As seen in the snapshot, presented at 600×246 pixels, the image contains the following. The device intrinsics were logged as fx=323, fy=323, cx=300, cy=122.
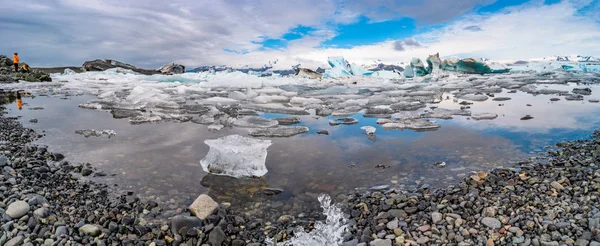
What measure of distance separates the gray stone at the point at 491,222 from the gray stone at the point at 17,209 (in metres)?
3.44

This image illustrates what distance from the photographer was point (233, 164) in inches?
148

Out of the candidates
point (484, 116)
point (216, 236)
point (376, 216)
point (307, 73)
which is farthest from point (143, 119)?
point (307, 73)

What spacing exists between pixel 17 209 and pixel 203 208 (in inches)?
52.9

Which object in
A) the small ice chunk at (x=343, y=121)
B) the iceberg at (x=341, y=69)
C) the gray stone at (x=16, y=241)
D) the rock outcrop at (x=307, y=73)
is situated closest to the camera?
the gray stone at (x=16, y=241)

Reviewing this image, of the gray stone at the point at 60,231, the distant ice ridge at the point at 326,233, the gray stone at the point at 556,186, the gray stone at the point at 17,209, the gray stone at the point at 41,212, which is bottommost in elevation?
the distant ice ridge at the point at 326,233

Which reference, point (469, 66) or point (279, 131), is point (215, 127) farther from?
point (469, 66)

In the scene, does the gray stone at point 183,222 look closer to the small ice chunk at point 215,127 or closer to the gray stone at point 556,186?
the gray stone at point 556,186

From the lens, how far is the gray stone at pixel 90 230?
2336mm

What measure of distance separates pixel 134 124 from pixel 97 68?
1538 inches

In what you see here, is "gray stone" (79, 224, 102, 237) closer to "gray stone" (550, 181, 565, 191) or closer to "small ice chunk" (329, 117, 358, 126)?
"gray stone" (550, 181, 565, 191)

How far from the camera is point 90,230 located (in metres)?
2.35

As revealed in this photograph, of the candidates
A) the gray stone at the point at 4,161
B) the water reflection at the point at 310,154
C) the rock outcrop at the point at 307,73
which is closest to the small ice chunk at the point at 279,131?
the water reflection at the point at 310,154

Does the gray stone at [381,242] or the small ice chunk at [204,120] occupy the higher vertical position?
the small ice chunk at [204,120]

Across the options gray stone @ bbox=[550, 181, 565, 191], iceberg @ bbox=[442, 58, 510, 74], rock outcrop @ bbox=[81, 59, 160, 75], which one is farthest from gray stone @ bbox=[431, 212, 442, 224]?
rock outcrop @ bbox=[81, 59, 160, 75]
